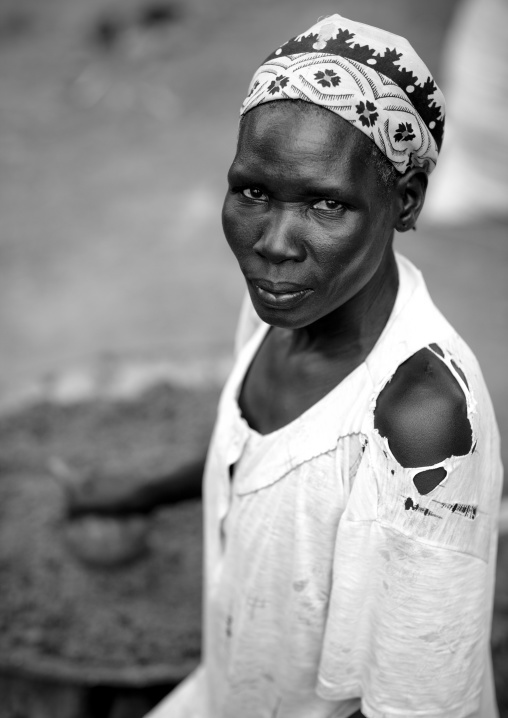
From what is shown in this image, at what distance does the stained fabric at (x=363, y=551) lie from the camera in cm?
121

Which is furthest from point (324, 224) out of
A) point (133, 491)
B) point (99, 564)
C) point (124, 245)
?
point (124, 245)

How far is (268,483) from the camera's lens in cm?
137

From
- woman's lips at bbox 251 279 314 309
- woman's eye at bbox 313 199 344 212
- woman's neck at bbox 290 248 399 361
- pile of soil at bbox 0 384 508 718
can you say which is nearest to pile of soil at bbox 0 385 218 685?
pile of soil at bbox 0 384 508 718

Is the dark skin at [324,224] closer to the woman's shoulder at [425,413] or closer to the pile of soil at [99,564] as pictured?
the woman's shoulder at [425,413]

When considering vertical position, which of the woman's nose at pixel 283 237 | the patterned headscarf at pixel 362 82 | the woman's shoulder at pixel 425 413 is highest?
the patterned headscarf at pixel 362 82

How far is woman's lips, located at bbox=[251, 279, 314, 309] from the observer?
1.21m

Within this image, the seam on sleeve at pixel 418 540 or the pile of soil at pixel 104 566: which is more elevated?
the seam on sleeve at pixel 418 540

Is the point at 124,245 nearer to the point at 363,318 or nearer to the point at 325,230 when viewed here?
the point at 363,318

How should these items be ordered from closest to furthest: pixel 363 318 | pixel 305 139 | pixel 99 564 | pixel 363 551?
pixel 305 139, pixel 363 551, pixel 363 318, pixel 99 564

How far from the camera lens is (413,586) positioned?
1217 millimetres

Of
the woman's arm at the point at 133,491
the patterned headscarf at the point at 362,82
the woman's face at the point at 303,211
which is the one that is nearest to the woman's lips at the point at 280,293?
the woman's face at the point at 303,211

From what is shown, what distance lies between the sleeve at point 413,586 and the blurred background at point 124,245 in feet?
2.90

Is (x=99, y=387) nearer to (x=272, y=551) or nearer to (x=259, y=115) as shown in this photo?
(x=272, y=551)

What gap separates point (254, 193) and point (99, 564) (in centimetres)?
165
